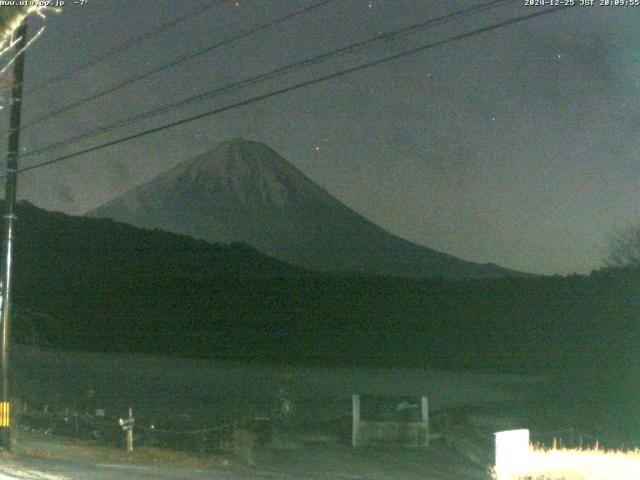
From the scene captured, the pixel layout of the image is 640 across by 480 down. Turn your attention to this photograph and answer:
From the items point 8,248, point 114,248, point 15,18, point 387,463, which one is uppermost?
point 114,248

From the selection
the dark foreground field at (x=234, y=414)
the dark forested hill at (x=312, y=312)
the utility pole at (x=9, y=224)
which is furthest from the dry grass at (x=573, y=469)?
the dark forested hill at (x=312, y=312)

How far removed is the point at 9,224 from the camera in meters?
17.8

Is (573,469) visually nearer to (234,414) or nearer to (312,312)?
(234,414)

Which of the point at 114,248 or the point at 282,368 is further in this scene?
the point at 114,248

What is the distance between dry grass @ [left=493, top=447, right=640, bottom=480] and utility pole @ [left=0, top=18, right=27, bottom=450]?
10.2 m

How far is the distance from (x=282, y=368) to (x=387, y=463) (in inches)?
1855

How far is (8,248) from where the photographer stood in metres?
18.0

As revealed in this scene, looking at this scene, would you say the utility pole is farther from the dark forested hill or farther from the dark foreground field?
the dark forested hill

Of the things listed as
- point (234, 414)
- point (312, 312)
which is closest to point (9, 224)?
point (234, 414)

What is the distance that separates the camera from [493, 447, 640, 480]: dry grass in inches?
468

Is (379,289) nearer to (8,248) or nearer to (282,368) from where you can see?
(282,368)

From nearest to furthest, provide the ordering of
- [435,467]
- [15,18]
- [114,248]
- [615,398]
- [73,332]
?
[15,18], [435,467], [615,398], [73,332], [114,248]

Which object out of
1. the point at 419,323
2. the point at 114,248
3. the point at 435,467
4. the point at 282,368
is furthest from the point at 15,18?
the point at 114,248

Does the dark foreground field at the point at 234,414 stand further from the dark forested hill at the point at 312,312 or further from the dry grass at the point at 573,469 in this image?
the dark forested hill at the point at 312,312
